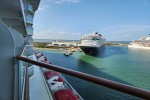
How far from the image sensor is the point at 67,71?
3.76 ft

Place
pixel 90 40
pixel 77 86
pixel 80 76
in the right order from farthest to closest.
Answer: pixel 90 40, pixel 77 86, pixel 80 76

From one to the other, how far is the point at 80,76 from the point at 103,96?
34.1 ft

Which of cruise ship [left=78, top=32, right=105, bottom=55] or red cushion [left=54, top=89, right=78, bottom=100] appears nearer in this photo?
red cushion [left=54, top=89, right=78, bottom=100]

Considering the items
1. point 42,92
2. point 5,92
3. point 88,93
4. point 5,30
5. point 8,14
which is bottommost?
point 88,93

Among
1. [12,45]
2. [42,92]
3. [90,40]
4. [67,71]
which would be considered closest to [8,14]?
[42,92]

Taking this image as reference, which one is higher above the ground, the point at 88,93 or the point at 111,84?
the point at 111,84

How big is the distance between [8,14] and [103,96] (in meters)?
6.44

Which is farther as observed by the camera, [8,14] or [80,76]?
[8,14]

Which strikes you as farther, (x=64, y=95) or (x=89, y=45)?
(x=89, y=45)

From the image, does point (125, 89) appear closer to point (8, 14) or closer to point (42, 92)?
point (42, 92)

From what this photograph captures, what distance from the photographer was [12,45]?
2.04m

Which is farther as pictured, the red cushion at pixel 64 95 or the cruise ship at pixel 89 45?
the cruise ship at pixel 89 45

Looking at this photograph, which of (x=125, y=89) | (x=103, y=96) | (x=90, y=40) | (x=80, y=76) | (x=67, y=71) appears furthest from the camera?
(x=90, y=40)

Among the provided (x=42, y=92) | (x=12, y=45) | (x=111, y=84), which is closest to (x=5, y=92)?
(x=12, y=45)
